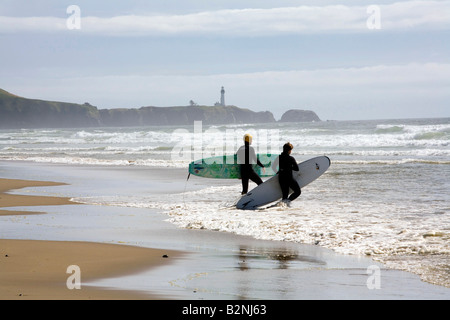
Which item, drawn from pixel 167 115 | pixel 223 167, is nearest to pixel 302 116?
pixel 167 115

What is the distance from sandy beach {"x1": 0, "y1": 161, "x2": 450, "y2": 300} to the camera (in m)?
6.00

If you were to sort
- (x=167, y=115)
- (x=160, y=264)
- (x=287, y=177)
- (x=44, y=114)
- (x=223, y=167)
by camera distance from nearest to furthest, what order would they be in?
(x=160, y=264), (x=287, y=177), (x=223, y=167), (x=44, y=114), (x=167, y=115)

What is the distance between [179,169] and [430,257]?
60.9 ft

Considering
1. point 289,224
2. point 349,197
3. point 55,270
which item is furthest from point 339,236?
point 349,197

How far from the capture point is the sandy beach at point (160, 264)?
6.00 m

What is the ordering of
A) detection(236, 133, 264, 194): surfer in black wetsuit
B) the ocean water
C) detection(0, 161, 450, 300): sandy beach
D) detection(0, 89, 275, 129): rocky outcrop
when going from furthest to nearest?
detection(0, 89, 275, 129): rocky outcrop
detection(236, 133, 264, 194): surfer in black wetsuit
the ocean water
detection(0, 161, 450, 300): sandy beach

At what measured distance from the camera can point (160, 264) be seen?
7.47 metres

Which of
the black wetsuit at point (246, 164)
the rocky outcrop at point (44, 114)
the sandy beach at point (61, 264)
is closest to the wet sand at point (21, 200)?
the black wetsuit at point (246, 164)

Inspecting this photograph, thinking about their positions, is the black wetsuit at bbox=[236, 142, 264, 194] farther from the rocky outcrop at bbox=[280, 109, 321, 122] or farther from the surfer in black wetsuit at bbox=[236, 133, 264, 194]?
the rocky outcrop at bbox=[280, 109, 321, 122]

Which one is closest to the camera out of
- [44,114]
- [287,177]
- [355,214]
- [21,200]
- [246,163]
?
[355,214]

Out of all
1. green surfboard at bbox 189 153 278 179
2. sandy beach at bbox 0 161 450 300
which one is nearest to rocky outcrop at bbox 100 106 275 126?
green surfboard at bbox 189 153 278 179

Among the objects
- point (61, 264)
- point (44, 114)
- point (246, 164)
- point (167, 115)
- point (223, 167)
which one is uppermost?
point (44, 114)

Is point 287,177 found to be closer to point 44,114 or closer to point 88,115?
point 88,115

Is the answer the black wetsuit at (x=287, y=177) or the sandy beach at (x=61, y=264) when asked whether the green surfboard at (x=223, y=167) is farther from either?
the sandy beach at (x=61, y=264)
